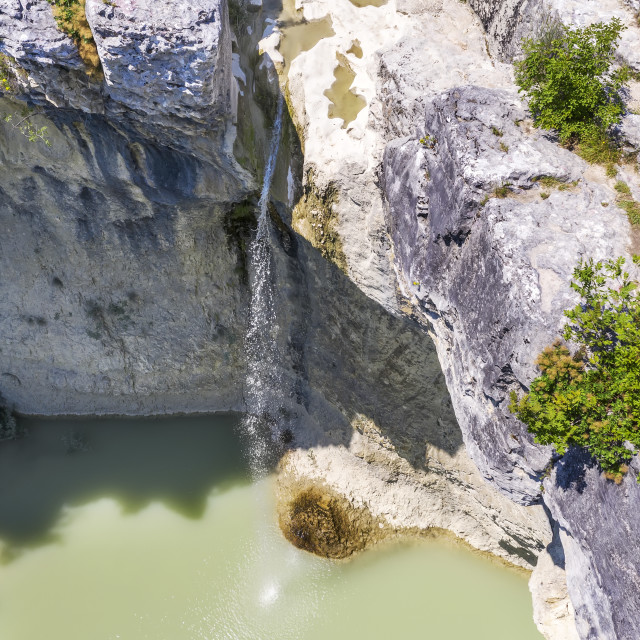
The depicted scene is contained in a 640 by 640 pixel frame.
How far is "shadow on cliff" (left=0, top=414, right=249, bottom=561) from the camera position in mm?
17359

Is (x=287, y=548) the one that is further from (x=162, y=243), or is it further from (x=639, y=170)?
(x=639, y=170)

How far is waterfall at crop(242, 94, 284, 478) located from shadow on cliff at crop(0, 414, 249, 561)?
683mm

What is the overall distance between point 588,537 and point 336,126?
9.68 m

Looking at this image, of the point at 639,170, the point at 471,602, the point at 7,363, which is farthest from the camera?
the point at 7,363

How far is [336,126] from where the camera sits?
11.8 meters

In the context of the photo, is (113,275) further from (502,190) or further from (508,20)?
(508,20)

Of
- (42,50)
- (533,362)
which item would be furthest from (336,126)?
(533,362)

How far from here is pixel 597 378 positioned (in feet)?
22.9

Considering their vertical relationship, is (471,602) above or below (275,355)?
below

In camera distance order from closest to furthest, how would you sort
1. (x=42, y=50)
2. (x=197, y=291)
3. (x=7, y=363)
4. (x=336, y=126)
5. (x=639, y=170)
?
1. (x=639, y=170)
2. (x=42, y=50)
3. (x=336, y=126)
4. (x=197, y=291)
5. (x=7, y=363)

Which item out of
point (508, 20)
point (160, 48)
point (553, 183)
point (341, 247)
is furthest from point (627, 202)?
point (160, 48)

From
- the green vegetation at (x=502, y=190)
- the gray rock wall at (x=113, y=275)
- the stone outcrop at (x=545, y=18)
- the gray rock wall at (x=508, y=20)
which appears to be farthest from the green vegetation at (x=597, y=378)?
the gray rock wall at (x=113, y=275)

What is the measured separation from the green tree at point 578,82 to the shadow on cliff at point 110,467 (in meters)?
14.6

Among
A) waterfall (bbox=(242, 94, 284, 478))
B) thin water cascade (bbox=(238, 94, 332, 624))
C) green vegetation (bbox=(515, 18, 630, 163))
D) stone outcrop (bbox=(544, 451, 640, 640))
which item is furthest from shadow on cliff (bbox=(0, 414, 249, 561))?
green vegetation (bbox=(515, 18, 630, 163))
